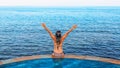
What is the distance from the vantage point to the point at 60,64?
1888 centimetres

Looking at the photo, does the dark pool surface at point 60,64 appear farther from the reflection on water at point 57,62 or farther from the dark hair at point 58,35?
the dark hair at point 58,35

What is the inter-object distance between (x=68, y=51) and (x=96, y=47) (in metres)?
6.41

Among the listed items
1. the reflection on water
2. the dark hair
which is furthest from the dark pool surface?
the dark hair

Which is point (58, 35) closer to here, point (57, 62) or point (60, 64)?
point (57, 62)

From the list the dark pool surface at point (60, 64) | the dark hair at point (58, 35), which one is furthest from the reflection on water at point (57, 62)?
the dark hair at point (58, 35)

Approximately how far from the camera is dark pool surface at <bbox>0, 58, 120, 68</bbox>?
59.8 ft

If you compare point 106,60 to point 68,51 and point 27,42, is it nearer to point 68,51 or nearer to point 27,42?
point 68,51

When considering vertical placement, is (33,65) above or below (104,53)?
above

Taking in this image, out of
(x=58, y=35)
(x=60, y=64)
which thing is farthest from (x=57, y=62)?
(x=58, y=35)

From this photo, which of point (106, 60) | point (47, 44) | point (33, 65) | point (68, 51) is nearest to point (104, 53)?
point (68, 51)

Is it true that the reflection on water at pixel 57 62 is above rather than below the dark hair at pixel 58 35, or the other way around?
below

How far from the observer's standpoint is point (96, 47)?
147 feet

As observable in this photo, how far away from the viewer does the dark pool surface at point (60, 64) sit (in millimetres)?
18234

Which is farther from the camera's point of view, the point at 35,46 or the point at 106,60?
the point at 35,46
